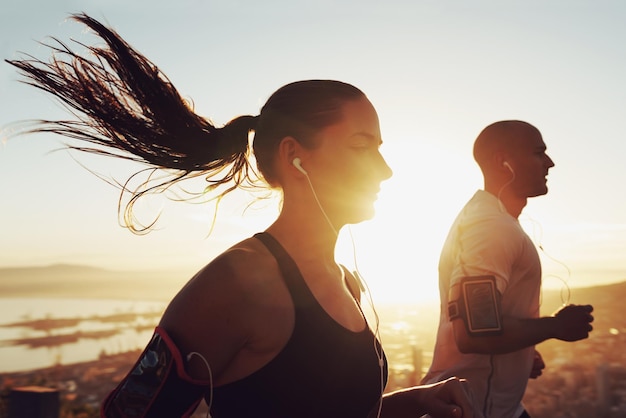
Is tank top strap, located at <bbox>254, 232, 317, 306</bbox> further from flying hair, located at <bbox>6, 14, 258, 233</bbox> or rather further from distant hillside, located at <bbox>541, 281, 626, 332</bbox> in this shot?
distant hillside, located at <bbox>541, 281, 626, 332</bbox>

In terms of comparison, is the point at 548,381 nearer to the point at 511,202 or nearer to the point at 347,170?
the point at 511,202

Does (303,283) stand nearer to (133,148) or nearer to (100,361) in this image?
(133,148)

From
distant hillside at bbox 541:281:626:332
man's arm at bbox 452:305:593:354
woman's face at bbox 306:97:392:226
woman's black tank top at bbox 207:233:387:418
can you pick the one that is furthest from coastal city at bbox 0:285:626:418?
woman's black tank top at bbox 207:233:387:418

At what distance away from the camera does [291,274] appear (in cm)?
189

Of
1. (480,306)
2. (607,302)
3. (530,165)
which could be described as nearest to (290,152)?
(480,306)

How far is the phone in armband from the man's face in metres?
0.88

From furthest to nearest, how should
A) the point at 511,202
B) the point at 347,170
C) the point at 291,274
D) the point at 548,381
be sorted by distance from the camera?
the point at 548,381, the point at 511,202, the point at 347,170, the point at 291,274

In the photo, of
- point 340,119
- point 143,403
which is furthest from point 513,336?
point 143,403

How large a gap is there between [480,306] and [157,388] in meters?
1.94

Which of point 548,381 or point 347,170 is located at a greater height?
point 347,170

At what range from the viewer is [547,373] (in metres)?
8.65

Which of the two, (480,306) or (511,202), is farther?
(511,202)

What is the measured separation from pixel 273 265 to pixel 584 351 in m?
8.69

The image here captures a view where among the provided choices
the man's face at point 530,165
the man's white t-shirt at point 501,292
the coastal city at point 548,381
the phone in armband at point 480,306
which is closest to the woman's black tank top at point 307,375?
the phone in armband at point 480,306
